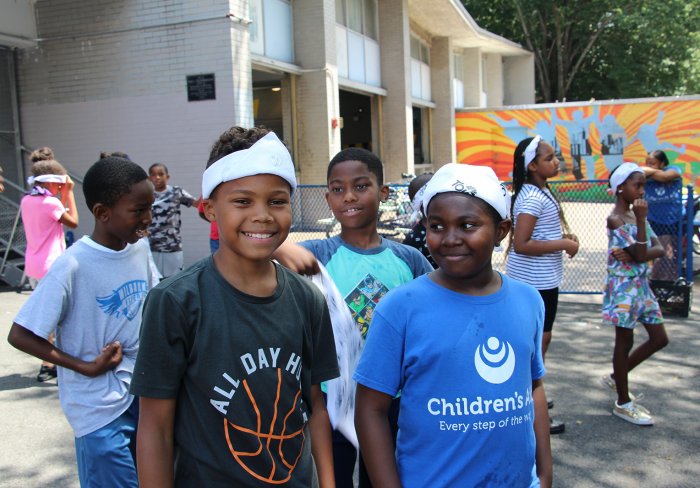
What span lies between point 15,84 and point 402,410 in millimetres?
12647

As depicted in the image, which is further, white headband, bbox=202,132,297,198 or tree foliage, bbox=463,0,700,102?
tree foliage, bbox=463,0,700,102

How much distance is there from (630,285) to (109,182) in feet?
12.1

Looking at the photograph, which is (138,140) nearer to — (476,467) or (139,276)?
(139,276)

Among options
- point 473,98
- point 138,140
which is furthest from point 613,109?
point 138,140

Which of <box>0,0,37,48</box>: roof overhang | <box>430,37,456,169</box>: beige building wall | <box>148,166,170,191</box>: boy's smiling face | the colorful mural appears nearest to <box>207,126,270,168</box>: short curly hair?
<box>148,166,170,191</box>: boy's smiling face

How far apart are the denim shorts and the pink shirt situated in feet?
14.3

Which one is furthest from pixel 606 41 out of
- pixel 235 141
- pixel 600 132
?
pixel 235 141

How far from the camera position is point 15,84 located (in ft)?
40.6

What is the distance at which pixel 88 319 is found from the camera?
8.81 feet

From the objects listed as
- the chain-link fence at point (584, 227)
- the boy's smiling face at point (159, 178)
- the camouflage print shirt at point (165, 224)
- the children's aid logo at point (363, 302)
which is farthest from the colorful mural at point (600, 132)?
the children's aid logo at point (363, 302)

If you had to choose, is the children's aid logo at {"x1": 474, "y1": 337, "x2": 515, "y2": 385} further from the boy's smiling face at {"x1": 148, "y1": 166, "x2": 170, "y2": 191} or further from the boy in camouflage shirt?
the boy's smiling face at {"x1": 148, "y1": 166, "x2": 170, "y2": 191}

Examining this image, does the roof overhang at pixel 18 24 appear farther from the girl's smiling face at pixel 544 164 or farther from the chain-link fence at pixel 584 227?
the girl's smiling face at pixel 544 164

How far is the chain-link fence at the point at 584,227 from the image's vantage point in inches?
326

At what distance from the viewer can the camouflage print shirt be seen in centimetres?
727
